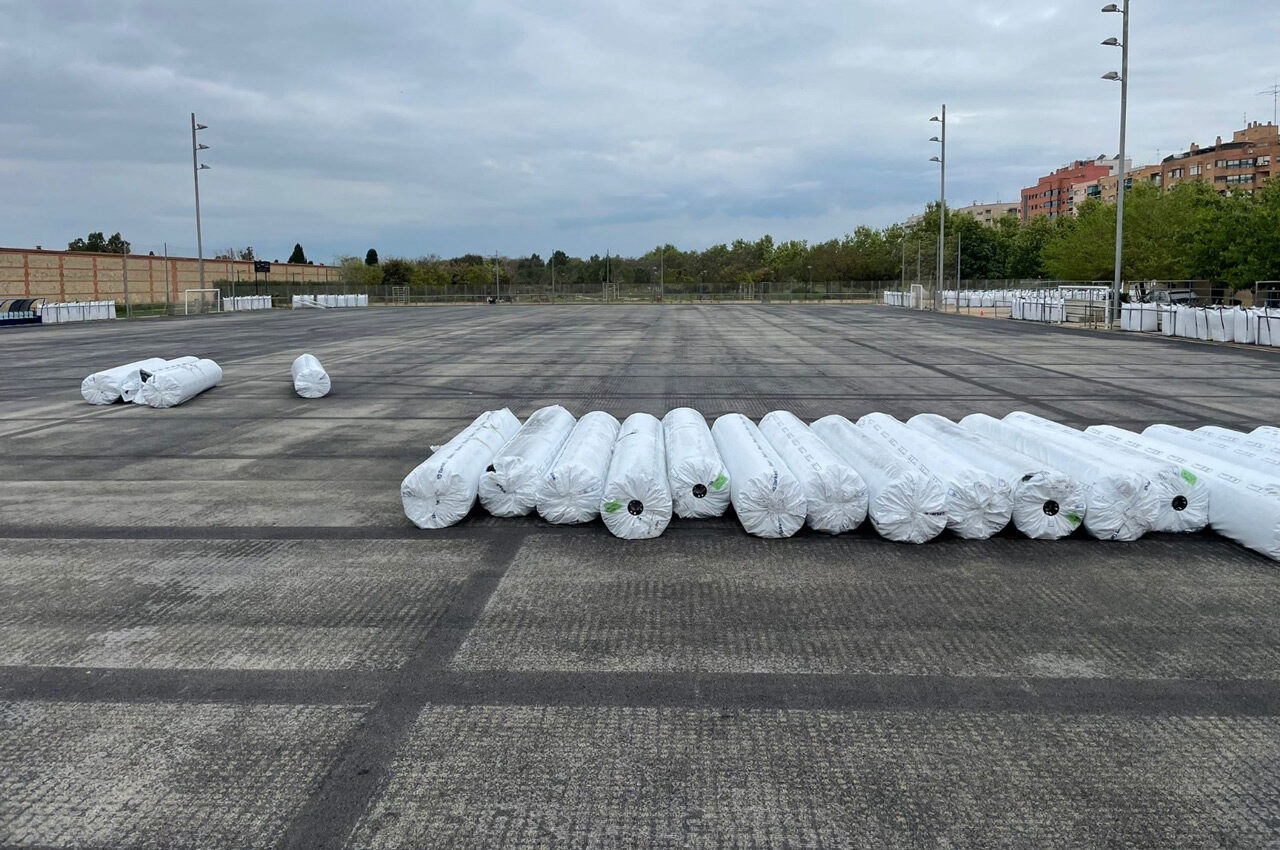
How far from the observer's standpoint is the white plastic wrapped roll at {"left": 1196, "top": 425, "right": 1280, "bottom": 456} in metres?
9.29

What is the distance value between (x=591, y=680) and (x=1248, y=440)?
25.8 ft

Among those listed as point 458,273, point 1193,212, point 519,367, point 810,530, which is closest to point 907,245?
point 1193,212

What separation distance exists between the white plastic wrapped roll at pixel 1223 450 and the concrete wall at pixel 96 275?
6003 cm

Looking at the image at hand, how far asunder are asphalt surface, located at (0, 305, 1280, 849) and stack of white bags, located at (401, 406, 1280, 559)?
217 millimetres

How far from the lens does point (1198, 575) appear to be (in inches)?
293

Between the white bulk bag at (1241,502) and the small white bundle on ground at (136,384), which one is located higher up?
the small white bundle on ground at (136,384)

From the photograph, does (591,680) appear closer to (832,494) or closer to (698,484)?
(698,484)

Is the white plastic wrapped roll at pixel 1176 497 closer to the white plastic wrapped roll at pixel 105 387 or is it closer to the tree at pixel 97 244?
the white plastic wrapped roll at pixel 105 387

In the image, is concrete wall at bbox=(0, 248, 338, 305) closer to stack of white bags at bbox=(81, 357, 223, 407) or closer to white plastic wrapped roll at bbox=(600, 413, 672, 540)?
stack of white bags at bbox=(81, 357, 223, 407)

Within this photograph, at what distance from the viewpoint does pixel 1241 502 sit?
812cm

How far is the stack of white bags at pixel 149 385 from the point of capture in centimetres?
1678

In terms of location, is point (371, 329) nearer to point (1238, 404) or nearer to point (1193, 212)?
point (1238, 404)

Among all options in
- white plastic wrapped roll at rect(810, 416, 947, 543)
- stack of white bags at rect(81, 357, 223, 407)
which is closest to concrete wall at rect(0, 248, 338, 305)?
stack of white bags at rect(81, 357, 223, 407)

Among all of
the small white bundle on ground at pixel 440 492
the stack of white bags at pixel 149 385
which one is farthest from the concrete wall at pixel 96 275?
the small white bundle on ground at pixel 440 492
